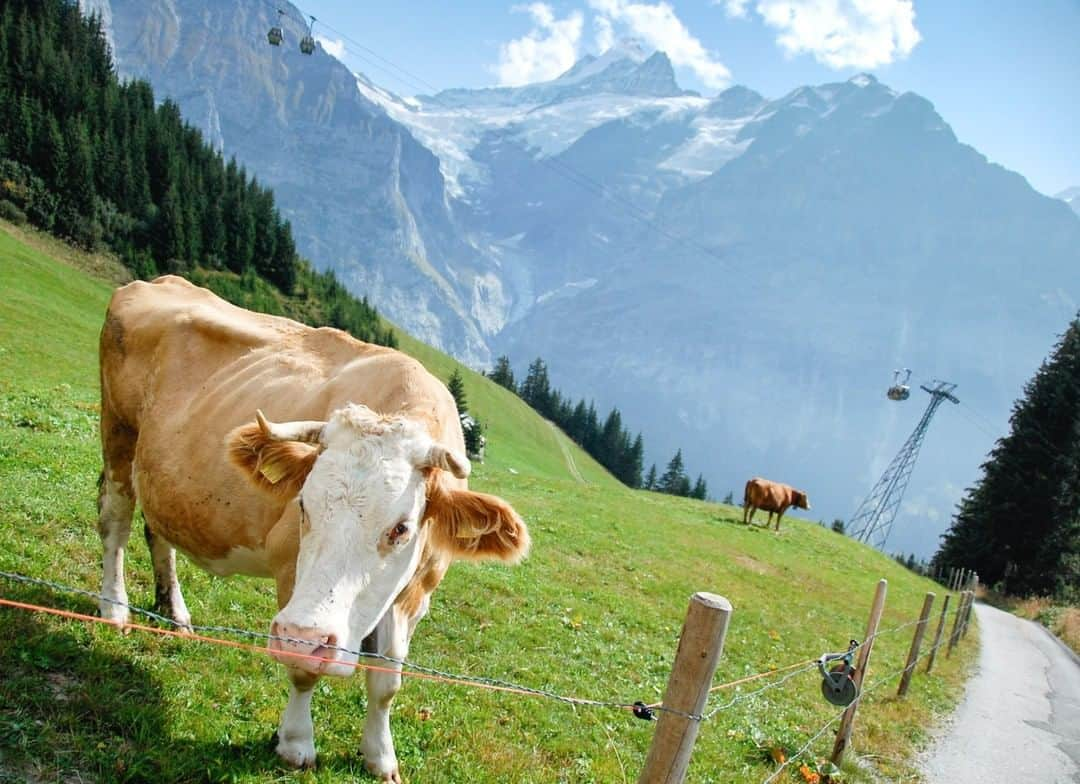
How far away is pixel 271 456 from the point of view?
4.40 metres

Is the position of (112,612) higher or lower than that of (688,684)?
lower

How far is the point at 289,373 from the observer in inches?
238

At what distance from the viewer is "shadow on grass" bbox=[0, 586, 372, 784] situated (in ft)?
13.3

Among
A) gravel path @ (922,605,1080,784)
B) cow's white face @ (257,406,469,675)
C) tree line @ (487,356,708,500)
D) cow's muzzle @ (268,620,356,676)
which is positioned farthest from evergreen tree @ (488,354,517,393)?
cow's muzzle @ (268,620,356,676)

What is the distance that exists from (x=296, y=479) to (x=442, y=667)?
3.85 m

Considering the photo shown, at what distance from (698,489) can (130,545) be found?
11514cm

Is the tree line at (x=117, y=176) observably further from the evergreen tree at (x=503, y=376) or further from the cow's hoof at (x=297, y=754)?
the cow's hoof at (x=297, y=754)

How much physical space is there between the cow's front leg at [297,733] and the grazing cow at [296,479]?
1 cm

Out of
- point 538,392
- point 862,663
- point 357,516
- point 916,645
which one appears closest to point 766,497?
point 916,645

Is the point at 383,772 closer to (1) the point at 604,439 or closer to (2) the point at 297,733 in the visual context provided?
(2) the point at 297,733

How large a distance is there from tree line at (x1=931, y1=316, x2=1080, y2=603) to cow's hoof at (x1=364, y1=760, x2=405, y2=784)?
41992 millimetres

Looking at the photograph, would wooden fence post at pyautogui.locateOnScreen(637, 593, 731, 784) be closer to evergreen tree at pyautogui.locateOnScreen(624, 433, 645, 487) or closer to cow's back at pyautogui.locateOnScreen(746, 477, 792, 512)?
cow's back at pyautogui.locateOnScreen(746, 477, 792, 512)

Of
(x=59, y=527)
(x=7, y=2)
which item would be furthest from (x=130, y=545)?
(x=7, y=2)

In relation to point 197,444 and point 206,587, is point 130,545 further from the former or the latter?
point 197,444
